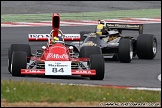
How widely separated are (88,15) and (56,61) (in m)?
17.5

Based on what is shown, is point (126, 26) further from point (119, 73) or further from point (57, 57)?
point (57, 57)

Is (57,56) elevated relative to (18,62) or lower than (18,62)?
elevated

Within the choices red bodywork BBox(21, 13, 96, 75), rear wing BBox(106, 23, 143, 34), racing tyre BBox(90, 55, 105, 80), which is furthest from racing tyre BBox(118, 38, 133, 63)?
racing tyre BBox(90, 55, 105, 80)

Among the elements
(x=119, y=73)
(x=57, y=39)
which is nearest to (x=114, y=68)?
(x=119, y=73)

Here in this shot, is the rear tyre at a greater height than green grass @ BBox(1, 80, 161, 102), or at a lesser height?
greater

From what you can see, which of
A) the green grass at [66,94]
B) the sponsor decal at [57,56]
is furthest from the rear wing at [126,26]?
the green grass at [66,94]

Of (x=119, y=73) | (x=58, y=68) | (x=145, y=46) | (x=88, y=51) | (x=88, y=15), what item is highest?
(x=88, y=15)

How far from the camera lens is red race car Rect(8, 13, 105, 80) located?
15016 mm

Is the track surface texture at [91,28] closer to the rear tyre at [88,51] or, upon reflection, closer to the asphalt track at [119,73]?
the asphalt track at [119,73]

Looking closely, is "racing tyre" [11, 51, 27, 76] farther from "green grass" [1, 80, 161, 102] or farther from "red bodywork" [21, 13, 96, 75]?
"green grass" [1, 80, 161, 102]

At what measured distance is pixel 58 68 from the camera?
1497cm

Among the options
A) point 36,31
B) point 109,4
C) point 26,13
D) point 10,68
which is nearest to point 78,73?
point 10,68

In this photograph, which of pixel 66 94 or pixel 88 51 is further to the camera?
pixel 88 51

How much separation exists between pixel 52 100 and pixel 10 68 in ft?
18.7
